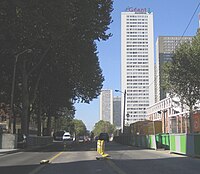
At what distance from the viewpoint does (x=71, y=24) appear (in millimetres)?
35125

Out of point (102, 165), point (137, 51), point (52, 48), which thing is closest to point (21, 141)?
point (52, 48)

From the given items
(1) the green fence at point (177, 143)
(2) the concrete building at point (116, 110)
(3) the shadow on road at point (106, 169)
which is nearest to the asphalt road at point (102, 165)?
(3) the shadow on road at point (106, 169)

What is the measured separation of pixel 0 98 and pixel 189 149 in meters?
34.9

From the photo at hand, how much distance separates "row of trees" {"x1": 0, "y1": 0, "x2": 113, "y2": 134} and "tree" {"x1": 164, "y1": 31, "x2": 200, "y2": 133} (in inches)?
377

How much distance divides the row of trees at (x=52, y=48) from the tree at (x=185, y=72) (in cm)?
958

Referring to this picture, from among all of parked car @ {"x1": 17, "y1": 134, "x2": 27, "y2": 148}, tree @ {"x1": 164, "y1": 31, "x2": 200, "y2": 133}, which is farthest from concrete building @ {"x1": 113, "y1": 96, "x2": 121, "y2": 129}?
parked car @ {"x1": 17, "y1": 134, "x2": 27, "y2": 148}

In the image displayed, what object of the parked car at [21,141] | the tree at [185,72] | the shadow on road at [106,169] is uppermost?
the tree at [185,72]

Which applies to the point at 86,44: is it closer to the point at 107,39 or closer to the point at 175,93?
the point at 107,39

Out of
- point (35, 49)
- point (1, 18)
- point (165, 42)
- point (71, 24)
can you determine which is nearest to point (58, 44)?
point (35, 49)

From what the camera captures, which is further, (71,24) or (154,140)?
(154,140)

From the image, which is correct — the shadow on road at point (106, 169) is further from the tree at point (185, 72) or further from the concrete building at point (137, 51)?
the concrete building at point (137, 51)

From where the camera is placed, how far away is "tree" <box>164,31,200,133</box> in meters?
45.2

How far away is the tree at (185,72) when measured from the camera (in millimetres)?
45219

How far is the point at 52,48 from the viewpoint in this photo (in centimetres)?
4272
